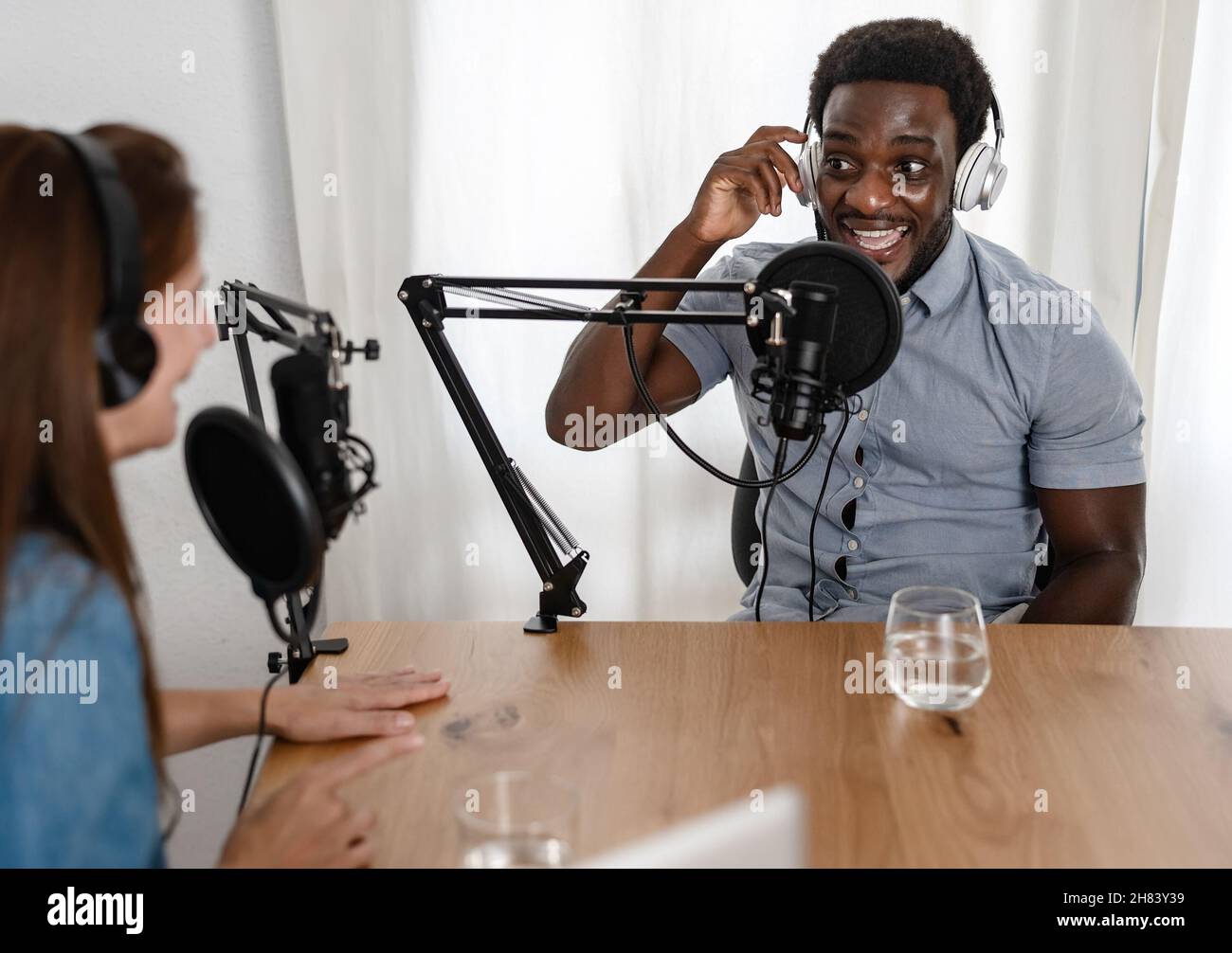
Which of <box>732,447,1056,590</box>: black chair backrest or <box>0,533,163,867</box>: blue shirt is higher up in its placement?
<box>0,533,163,867</box>: blue shirt

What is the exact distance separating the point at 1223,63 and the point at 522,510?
1665 millimetres

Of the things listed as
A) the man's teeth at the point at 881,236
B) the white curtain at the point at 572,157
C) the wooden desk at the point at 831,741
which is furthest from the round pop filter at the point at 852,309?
the white curtain at the point at 572,157

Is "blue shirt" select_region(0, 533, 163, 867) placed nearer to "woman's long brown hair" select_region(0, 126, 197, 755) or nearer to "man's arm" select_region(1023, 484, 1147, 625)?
"woman's long brown hair" select_region(0, 126, 197, 755)

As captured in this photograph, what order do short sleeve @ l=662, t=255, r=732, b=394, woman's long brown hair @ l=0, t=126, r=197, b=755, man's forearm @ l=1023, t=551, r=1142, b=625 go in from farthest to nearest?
short sleeve @ l=662, t=255, r=732, b=394 → man's forearm @ l=1023, t=551, r=1142, b=625 → woman's long brown hair @ l=0, t=126, r=197, b=755

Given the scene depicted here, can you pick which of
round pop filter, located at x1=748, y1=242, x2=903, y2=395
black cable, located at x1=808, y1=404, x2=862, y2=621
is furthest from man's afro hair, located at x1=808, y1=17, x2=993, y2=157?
round pop filter, located at x1=748, y1=242, x2=903, y2=395

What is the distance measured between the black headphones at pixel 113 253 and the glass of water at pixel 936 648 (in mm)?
707

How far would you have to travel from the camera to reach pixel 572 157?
86.7 inches

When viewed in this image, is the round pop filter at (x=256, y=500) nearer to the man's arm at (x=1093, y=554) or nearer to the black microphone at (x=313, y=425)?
the black microphone at (x=313, y=425)

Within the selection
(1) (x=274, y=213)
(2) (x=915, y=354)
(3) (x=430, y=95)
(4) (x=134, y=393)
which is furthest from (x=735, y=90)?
(4) (x=134, y=393)

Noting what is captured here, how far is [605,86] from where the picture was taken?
2168 millimetres

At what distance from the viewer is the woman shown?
82 centimetres

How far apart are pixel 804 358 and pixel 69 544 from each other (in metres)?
0.64

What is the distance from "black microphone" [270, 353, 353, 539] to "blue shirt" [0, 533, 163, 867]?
0.58 ft
